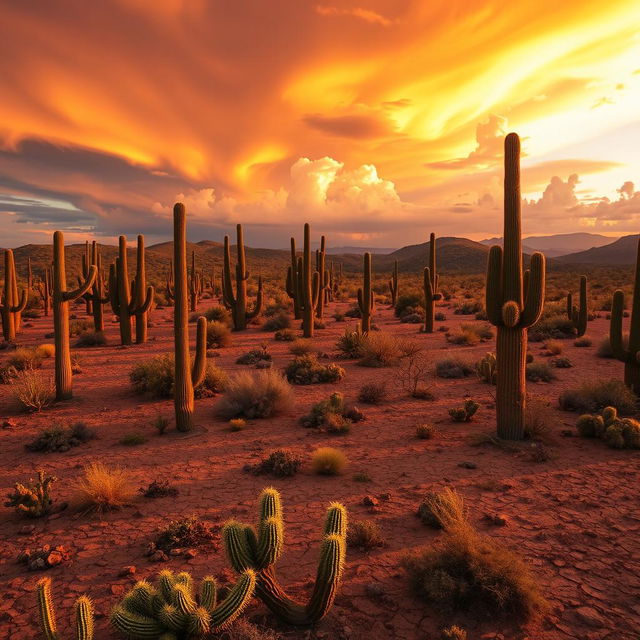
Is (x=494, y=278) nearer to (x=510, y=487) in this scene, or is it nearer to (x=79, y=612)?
(x=510, y=487)

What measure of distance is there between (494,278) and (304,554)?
585cm

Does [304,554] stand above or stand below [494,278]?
below

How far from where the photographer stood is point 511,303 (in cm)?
809

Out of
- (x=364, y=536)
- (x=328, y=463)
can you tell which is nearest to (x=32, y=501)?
(x=328, y=463)

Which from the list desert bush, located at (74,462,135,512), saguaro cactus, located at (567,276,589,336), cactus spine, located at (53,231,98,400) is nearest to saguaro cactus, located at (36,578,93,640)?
desert bush, located at (74,462,135,512)

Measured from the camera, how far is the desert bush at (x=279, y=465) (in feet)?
24.0

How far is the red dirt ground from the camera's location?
169 inches

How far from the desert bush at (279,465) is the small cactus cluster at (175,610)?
3620 millimetres

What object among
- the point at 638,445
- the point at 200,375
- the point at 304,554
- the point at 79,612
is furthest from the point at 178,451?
the point at 638,445

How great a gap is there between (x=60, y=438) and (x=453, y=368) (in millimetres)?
10356

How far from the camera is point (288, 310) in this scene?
89.6ft

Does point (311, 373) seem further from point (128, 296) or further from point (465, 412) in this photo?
point (128, 296)

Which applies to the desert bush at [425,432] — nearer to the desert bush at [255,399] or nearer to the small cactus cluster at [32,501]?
the desert bush at [255,399]

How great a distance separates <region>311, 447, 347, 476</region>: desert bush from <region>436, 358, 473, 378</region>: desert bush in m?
6.97
